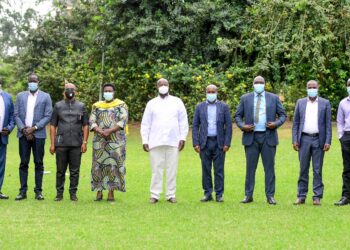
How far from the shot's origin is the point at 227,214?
35.8 feet

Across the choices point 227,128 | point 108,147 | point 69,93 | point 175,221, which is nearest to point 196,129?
point 227,128

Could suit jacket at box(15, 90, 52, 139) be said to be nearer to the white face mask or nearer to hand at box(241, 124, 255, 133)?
the white face mask

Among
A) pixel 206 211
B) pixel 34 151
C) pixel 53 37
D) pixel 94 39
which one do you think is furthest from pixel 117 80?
pixel 206 211

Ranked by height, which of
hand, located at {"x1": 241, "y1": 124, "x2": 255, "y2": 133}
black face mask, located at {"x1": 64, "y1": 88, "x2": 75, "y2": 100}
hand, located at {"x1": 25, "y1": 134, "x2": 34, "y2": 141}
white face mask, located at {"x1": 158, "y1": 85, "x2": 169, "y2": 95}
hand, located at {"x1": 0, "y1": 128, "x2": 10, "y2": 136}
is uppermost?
white face mask, located at {"x1": 158, "y1": 85, "x2": 169, "y2": 95}

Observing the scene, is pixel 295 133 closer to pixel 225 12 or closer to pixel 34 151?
pixel 34 151

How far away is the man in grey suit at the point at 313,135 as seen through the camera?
11.9 metres

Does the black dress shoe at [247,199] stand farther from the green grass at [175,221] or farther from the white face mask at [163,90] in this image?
the white face mask at [163,90]

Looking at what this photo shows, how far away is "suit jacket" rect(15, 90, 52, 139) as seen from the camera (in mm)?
12672

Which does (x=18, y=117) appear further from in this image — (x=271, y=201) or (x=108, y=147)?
(x=271, y=201)

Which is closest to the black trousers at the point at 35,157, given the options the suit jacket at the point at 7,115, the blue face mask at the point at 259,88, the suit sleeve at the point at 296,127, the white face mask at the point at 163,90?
the suit jacket at the point at 7,115

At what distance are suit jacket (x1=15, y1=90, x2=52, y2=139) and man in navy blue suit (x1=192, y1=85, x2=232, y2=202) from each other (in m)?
2.68

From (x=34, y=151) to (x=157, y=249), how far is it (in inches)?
195

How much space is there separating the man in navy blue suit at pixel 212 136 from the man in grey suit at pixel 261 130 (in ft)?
1.07

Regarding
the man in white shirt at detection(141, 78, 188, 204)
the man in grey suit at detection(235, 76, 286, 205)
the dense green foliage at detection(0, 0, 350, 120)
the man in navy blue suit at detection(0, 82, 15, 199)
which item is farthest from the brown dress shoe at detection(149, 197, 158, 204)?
the dense green foliage at detection(0, 0, 350, 120)
